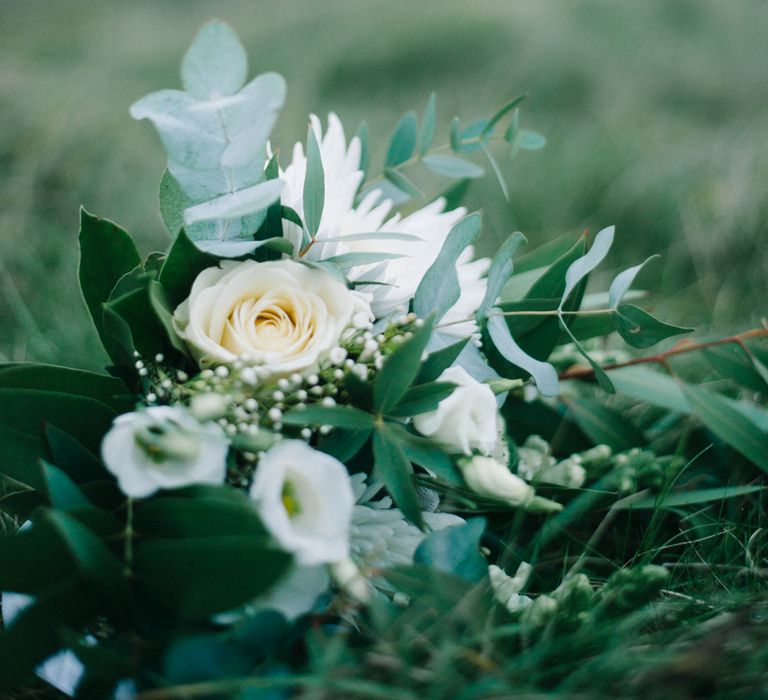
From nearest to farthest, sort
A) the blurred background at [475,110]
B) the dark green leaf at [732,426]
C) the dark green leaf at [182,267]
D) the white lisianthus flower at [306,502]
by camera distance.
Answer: the white lisianthus flower at [306,502] → the dark green leaf at [182,267] → the dark green leaf at [732,426] → the blurred background at [475,110]

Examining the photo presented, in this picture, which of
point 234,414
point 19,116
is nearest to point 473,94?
point 19,116

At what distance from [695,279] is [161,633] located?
2.92 ft

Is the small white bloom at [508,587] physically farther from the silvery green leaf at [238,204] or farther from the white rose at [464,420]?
the silvery green leaf at [238,204]

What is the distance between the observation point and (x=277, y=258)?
432 millimetres

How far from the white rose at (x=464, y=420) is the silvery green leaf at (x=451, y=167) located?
0.24 metres

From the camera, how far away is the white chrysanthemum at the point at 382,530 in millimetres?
393

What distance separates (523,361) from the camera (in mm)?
420

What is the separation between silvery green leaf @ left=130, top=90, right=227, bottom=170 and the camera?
1.17 ft

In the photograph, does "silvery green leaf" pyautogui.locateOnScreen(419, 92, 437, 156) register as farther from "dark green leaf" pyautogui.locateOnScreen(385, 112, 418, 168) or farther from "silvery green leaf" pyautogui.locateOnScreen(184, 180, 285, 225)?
"silvery green leaf" pyautogui.locateOnScreen(184, 180, 285, 225)

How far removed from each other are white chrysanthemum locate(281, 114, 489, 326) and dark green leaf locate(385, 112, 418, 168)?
11 cm

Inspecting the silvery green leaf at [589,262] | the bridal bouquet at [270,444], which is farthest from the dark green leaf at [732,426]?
the silvery green leaf at [589,262]

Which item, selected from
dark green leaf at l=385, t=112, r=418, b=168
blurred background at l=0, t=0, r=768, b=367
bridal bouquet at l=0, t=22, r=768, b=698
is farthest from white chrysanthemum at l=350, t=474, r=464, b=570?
blurred background at l=0, t=0, r=768, b=367

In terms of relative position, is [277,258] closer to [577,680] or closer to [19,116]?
[577,680]

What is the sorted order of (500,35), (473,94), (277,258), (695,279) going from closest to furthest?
(277,258) < (695,279) < (473,94) < (500,35)
